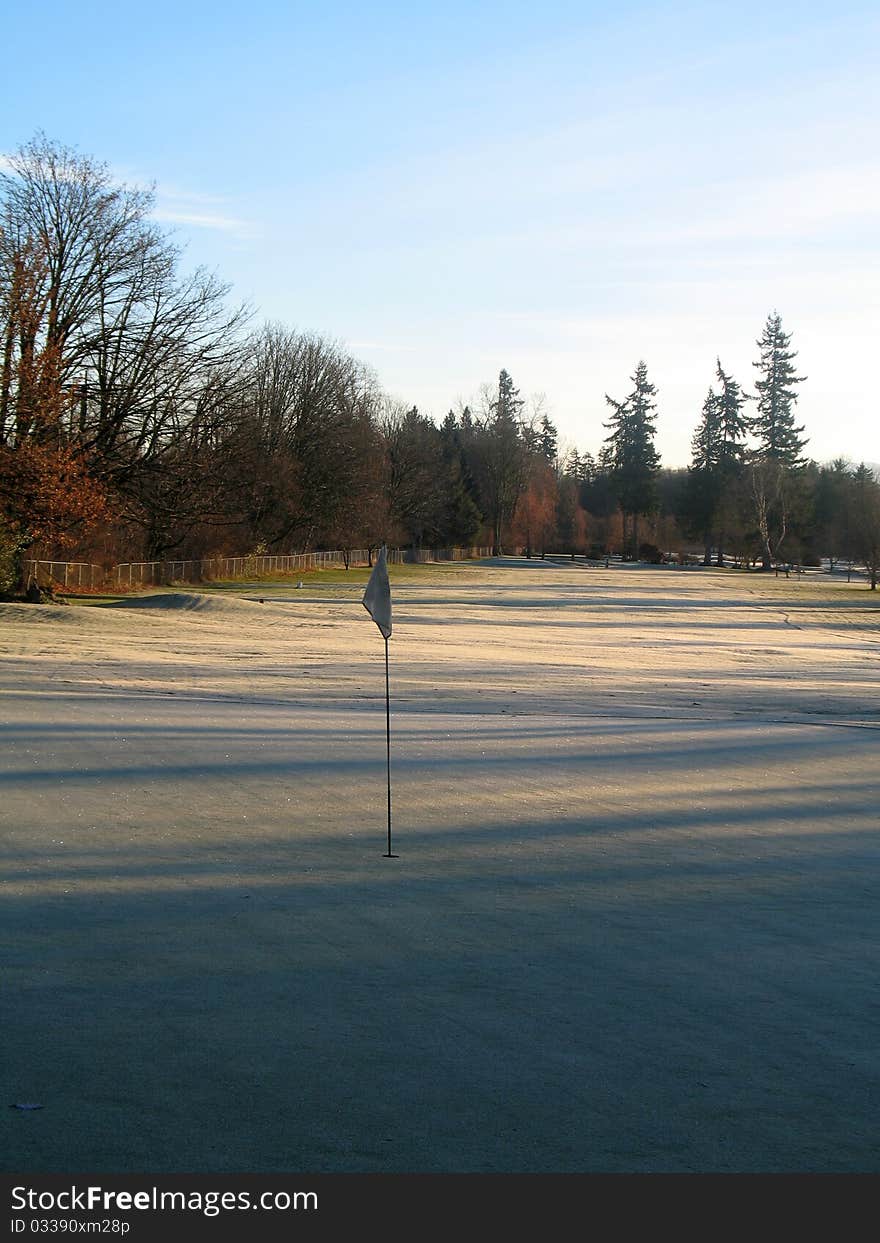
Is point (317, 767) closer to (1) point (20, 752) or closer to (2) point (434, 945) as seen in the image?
(1) point (20, 752)

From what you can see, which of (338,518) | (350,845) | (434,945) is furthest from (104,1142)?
(338,518)

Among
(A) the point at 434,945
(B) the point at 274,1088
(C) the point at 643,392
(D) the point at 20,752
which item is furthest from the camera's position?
(C) the point at 643,392

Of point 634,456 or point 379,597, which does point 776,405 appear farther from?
point 379,597

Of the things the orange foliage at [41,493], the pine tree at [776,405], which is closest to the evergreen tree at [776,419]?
the pine tree at [776,405]

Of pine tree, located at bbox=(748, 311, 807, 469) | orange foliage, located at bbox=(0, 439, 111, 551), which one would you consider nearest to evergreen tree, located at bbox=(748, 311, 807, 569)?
pine tree, located at bbox=(748, 311, 807, 469)

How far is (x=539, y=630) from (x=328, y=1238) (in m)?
40.4

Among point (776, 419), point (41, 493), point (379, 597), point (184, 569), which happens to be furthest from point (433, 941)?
point (776, 419)

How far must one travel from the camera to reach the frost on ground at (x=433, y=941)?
4.77 meters

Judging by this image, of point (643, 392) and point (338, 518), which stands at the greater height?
point (643, 392)

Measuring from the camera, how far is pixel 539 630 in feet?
145

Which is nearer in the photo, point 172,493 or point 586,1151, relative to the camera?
point 586,1151

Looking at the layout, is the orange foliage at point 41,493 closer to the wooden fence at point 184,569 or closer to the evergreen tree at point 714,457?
the wooden fence at point 184,569

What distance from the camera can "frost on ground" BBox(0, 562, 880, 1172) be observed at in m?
4.77

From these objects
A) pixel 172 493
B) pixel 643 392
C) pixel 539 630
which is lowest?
pixel 539 630
